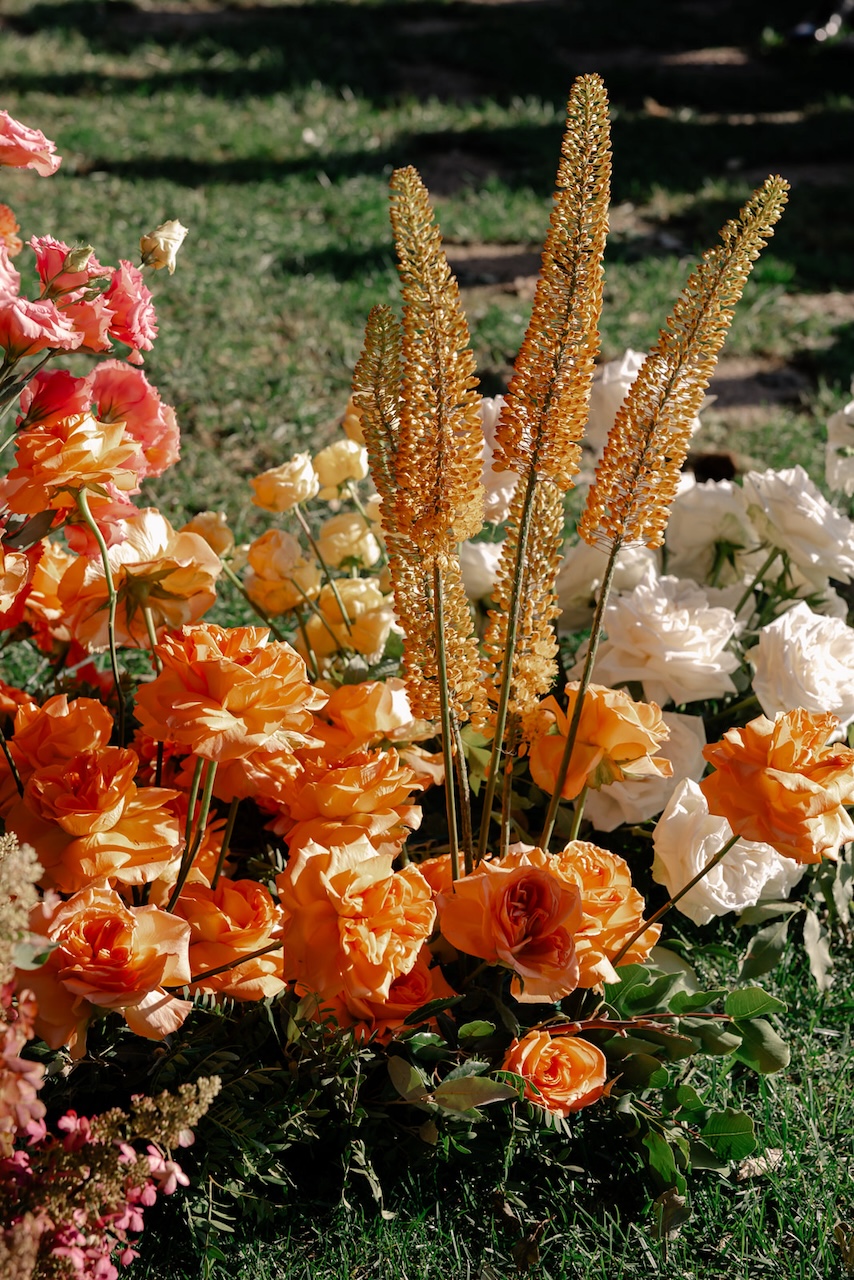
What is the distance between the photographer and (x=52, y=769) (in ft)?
4.12

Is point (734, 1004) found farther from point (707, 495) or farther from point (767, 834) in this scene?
point (707, 495)

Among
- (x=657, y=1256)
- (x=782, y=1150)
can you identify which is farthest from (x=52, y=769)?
(x=782, y=1150)

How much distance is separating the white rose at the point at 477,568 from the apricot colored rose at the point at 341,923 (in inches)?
24.6

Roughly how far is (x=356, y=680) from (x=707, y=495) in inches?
27.2

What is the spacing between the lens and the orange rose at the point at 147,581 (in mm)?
1417

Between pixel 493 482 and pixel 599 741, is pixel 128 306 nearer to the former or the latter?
pixel 493 482

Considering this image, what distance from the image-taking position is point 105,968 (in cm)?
112

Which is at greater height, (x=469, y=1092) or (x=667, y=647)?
(x=667, y=647)

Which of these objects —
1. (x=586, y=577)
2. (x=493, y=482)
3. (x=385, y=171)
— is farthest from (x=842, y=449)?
(x=385, y=171)

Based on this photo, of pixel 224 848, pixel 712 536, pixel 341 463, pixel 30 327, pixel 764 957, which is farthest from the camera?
pixel 712 536

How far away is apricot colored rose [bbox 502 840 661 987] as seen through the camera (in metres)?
1.29

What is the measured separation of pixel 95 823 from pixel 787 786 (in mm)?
662

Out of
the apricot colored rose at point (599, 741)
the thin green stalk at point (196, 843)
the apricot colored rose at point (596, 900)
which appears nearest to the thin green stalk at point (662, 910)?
the apricot colored rose at point (596, 900)

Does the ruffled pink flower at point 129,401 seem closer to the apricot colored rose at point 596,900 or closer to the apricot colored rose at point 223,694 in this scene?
the apricot colored rose at point 223,694
